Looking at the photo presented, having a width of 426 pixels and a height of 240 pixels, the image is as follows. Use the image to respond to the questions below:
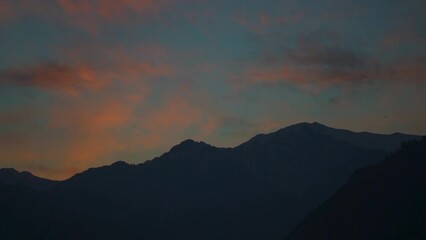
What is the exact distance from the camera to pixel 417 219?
189 m

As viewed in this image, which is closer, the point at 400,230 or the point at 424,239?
the point at 424,239

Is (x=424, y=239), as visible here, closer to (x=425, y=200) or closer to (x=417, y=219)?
(x=417, y=219)

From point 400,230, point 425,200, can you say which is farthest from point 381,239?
point 425,200

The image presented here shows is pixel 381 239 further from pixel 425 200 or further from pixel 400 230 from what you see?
pixel 425 200

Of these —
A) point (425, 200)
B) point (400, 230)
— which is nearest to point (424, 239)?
point (400, 230)

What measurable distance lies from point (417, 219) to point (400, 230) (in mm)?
7006

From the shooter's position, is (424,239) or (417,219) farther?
(417,219)

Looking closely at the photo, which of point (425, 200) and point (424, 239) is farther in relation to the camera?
point (425, 200)

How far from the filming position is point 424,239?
174 m

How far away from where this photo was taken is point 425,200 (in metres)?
199

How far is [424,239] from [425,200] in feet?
92.8

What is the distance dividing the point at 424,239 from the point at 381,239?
1837 centimetres

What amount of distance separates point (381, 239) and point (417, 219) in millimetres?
14238

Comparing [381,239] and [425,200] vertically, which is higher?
[425,200]
